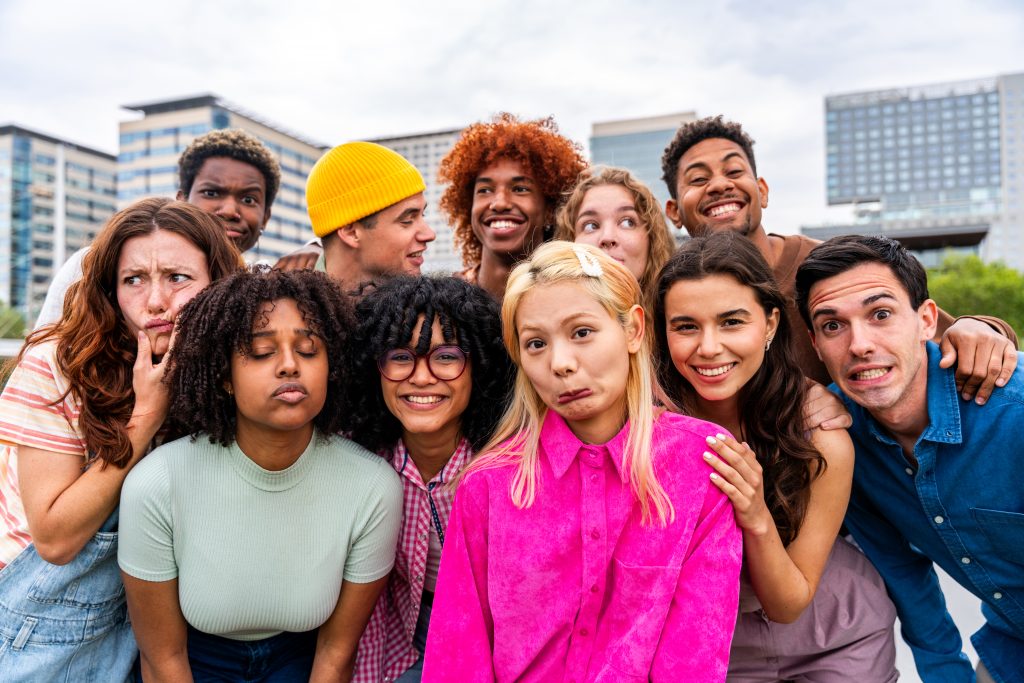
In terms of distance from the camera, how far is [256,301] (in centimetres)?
241

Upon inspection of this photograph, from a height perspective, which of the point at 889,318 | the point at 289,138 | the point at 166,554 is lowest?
the point at 166,554

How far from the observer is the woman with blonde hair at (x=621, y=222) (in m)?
3.61

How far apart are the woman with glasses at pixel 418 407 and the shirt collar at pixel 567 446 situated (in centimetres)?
48

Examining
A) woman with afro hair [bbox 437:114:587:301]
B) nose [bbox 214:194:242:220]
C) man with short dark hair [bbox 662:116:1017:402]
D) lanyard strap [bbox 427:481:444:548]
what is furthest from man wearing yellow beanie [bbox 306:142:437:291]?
lanyard strap [bbox 427:481:444:548]

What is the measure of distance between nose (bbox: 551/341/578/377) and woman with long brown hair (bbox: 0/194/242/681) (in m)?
1.45

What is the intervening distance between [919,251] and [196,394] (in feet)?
238

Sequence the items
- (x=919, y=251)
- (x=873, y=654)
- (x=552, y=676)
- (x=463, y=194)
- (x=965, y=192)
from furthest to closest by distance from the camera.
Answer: (x=965, y=192) < (x=919, y=251) < (x=463, y=194) < (x=873, y=654) < (x=552, y=676)

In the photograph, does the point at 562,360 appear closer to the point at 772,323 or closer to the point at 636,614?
the point at 636,614

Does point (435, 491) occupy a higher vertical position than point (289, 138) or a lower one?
lower

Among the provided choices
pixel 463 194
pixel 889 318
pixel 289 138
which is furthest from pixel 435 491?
pixel 289 138

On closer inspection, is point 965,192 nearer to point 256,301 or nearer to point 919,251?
point 919,251

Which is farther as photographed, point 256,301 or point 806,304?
point 806,304

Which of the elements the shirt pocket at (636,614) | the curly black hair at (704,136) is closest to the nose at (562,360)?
the shirt pocket at (636,614)

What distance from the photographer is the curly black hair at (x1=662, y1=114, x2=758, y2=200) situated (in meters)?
4.26
